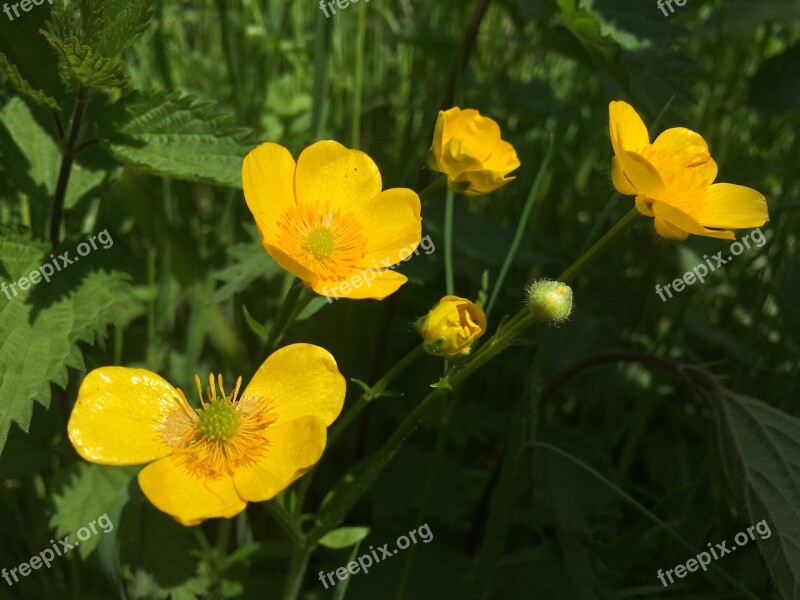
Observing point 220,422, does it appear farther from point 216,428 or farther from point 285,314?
point 285,314

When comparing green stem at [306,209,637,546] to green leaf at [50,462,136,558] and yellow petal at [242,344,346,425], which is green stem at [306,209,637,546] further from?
green leaf at [50,462,136,558]

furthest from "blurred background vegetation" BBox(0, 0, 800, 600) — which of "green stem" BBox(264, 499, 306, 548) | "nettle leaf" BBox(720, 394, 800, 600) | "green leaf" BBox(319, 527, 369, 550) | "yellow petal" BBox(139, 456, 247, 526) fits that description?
"yellow petal" BBox(139, 456, 247, 526)

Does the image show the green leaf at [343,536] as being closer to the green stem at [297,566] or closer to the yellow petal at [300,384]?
the green stem at [297,566]

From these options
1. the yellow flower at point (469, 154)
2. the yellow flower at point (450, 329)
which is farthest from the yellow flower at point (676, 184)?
the yellow flower at point (450, 329)

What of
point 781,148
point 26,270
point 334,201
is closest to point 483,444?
point 334,201

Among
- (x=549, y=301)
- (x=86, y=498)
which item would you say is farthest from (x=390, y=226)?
(x=86, y=498)

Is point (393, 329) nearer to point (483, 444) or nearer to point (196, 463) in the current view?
point (483, 444)
